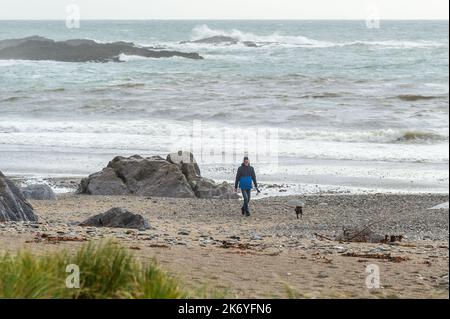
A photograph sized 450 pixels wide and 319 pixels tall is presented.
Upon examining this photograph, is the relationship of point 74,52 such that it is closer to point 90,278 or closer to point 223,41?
point 223,41

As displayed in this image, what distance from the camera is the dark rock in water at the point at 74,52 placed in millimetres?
71250

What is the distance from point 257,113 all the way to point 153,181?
19.1 metres

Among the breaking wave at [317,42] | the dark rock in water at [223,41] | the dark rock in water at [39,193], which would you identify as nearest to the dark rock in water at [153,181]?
the dark rock in water at [39,193]

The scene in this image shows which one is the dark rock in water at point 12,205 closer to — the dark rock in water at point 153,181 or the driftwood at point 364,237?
the dark rock in water at point 153,181

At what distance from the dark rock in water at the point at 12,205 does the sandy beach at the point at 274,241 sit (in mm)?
338

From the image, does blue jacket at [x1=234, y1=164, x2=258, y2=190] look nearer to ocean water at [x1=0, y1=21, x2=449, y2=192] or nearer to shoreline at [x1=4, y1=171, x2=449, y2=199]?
shoreline at [x1=4, y1=171, x2=449, y2=199]

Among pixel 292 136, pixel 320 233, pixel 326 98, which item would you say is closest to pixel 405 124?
pixel 292 136

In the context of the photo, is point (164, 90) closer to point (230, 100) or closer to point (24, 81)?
point (230, 100)

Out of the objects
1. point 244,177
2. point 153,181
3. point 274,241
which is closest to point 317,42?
point 153,181

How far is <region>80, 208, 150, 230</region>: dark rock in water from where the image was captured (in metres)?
15.1

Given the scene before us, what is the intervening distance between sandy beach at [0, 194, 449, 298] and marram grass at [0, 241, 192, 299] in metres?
0.52

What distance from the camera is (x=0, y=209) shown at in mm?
15203

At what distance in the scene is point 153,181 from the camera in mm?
20797

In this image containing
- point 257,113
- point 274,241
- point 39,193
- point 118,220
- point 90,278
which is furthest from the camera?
point 257,113
